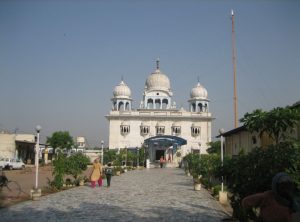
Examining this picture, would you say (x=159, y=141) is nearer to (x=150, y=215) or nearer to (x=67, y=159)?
(x=67, y=159)

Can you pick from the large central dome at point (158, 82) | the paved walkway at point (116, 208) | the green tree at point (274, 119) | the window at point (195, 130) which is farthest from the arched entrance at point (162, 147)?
the paved walkway at point (116, 208)

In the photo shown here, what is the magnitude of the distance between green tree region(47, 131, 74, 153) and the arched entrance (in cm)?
1162

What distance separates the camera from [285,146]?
668 cm

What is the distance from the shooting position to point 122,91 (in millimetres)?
57688

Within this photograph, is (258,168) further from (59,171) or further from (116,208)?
(59,171)

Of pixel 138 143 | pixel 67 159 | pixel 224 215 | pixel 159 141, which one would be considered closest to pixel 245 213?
pixel 224 215

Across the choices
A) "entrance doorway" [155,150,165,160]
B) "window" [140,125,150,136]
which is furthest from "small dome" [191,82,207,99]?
"entrance doorway" [155,150,165,160]

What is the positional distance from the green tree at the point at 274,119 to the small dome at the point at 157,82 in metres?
41.7

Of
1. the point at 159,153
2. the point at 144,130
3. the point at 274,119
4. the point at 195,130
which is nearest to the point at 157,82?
the point at 144,130

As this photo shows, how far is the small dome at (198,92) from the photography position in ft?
189

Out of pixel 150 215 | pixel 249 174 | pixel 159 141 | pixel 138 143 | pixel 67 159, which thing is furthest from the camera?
pixel 138 143

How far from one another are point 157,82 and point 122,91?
5409 millimetres

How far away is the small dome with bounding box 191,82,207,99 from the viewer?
57.5 meters

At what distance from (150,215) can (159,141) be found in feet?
127
